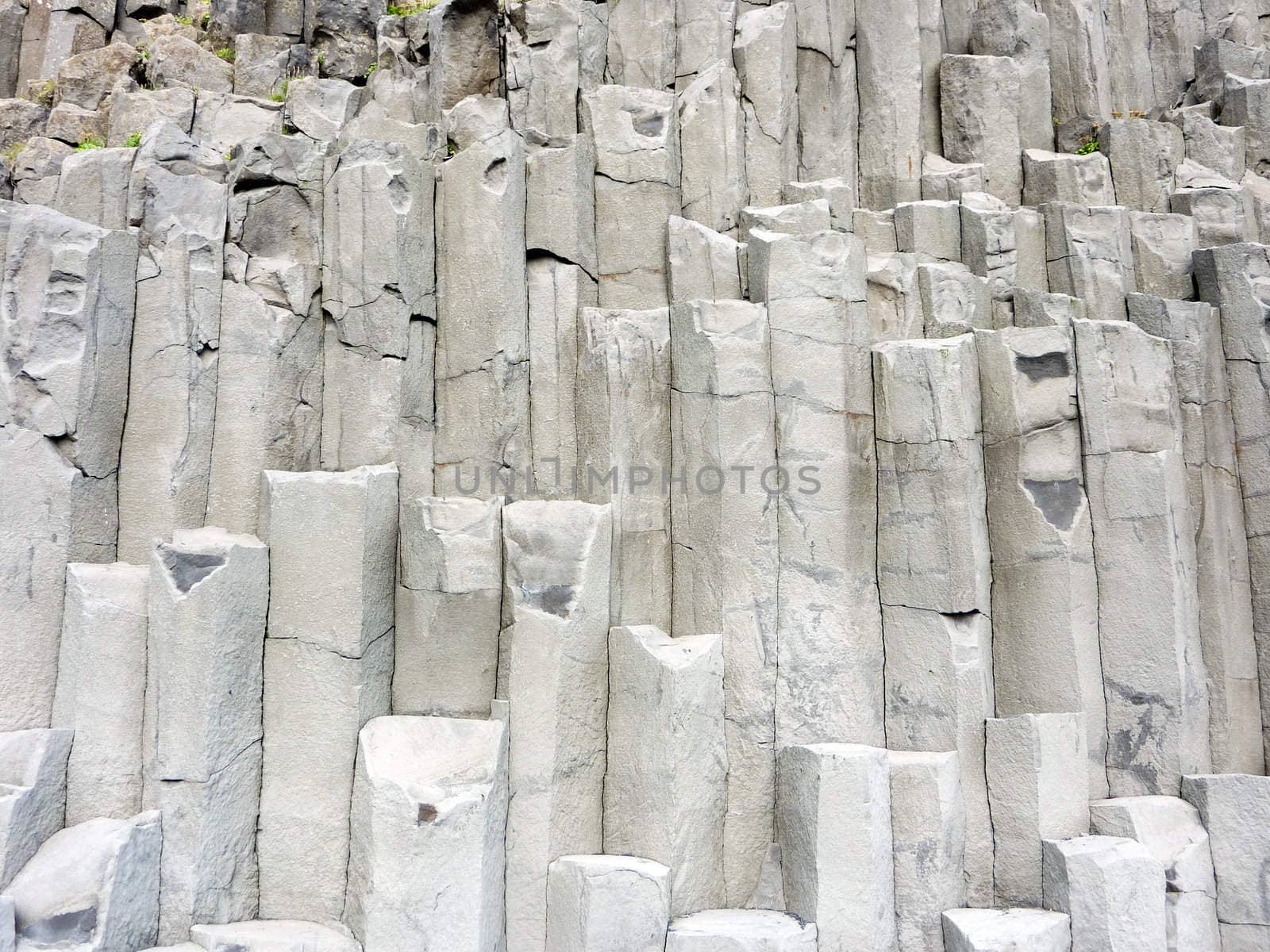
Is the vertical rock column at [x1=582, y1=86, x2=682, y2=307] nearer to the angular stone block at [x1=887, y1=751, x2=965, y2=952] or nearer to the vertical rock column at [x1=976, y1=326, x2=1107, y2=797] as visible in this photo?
the vertical rock column at [x1=976, y1=326, x2=1107, y2=797]

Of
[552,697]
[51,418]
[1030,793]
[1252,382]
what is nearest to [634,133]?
[552,697]

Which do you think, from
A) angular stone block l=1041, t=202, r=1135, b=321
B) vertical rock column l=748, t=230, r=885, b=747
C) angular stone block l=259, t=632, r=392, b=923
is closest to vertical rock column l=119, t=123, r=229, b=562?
angular stone block l=259, t=632, r=392, b=923

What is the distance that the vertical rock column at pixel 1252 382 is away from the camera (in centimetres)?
845

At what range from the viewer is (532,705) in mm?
6941

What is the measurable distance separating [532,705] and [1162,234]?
740 cm

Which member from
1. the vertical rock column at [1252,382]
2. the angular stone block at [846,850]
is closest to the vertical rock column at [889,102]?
the vertical rock column at [1252,382]

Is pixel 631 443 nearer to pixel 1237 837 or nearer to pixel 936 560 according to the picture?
pixel 936 560

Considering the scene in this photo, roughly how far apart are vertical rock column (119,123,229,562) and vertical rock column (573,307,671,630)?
285 cm

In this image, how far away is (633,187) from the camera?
8.91 meters

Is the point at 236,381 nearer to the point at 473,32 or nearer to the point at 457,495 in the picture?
the point at 457,495

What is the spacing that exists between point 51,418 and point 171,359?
91 cm

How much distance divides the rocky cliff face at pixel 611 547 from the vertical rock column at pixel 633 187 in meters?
0.04

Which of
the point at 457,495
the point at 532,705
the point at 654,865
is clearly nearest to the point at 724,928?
the point at 654,865

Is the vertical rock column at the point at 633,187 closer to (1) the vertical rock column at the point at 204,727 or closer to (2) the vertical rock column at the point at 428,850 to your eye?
(1) the vertical rock column at the point at 204,727
